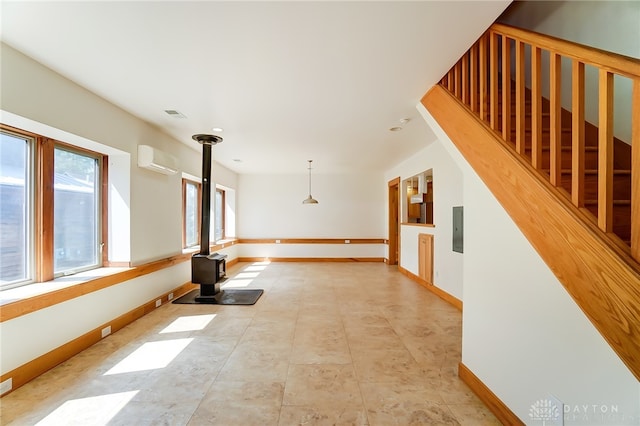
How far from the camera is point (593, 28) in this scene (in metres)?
2.45

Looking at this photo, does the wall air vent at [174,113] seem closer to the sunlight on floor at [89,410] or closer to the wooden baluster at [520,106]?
the sunlight on floor at [89,410]

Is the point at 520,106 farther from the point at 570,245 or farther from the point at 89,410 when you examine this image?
the point at 89,410

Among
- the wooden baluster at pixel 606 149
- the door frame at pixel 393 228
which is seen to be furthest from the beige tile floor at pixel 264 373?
the door frame at pixel 393 228

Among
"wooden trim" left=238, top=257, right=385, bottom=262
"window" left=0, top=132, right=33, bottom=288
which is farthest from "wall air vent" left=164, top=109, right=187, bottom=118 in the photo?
"wooden trim" left=238, top=257, right=385, bottom=262

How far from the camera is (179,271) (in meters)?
4.80

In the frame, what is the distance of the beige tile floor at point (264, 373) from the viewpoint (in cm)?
191

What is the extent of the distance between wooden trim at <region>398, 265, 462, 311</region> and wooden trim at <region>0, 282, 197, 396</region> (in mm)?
4563

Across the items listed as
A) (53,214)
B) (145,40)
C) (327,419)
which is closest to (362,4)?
(145,40)

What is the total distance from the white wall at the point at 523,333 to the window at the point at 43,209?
391cm

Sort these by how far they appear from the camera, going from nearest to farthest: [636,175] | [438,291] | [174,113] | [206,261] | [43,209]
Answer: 1. [636,175]
2. [43,209]
3. [174,113]
4. [206,261]
5. [438,291]

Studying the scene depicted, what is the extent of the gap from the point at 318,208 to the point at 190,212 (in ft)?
12.6

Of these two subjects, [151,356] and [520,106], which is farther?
[151,356]

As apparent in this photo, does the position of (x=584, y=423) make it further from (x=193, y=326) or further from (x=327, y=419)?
(x=193, y=326)

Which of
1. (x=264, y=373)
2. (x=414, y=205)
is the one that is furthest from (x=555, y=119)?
(x=414, y=205)
